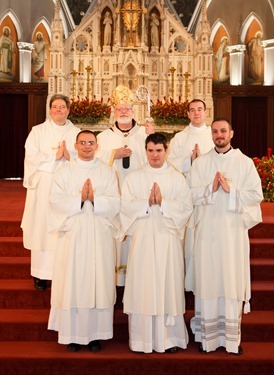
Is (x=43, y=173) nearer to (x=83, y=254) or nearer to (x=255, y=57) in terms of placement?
(x=83, y=254)

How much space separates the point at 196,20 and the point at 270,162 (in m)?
10.3

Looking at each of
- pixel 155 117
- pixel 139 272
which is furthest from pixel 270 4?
pixel 139 272

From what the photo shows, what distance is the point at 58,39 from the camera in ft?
53.4

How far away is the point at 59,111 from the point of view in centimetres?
661

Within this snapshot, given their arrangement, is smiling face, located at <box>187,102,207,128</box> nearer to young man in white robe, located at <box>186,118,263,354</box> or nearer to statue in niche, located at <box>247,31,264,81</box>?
young man in white robe, located at <box>186,118,263,354</box>

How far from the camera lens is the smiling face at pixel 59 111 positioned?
6.53 metres

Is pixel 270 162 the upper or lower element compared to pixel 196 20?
lower

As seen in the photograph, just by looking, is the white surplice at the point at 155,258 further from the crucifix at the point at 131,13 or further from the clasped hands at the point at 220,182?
the crucifix at the point at 131,13

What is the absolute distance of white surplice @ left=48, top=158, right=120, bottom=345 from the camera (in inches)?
220

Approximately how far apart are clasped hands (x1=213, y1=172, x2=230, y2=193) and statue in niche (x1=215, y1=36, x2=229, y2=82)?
14.1m

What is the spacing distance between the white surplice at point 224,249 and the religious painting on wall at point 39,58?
13.9m

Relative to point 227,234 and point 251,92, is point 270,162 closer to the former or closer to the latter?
point 227,234

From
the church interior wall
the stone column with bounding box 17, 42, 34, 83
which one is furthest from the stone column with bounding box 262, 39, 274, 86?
the stone column with bounding box 17, 42, 34, 83

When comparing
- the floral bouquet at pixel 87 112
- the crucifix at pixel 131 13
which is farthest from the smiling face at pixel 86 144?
the crucifix at pixel 131 13
